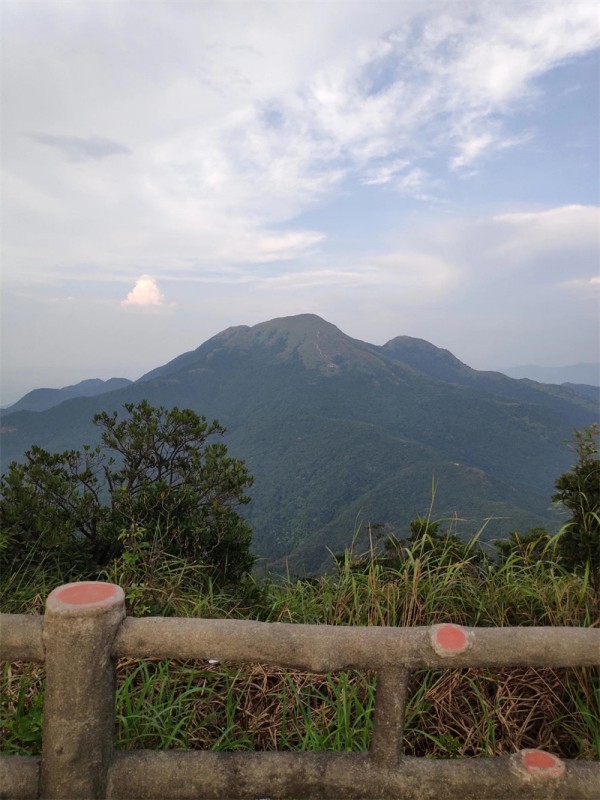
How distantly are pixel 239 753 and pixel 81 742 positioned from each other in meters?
0.47

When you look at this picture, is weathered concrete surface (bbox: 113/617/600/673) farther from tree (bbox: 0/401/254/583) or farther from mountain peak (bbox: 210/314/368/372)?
mountain peak (bbox: 210/314/368/372)

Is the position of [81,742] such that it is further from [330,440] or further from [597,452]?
[330,440]

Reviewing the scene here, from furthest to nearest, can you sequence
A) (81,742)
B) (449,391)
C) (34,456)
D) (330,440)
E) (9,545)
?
Result: 1. (449,391)
2. (330,440)
3. (34,456)
4. (9,545)
5. (81,742)

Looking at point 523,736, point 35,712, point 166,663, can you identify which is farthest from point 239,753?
point 523,736

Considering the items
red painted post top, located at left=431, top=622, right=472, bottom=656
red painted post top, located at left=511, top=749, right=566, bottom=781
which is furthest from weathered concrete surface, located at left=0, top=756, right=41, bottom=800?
red painted post top, located at left=511, top=749, right=566, bottom=781

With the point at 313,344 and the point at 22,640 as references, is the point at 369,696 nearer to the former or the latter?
the point at 22,640

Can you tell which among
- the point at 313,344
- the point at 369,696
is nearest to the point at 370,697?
the point at 369,696

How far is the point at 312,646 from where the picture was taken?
4.87ft

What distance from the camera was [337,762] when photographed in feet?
5.17

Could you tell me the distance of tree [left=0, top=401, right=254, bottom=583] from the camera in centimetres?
444

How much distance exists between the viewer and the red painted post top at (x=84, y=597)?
142 centimetres

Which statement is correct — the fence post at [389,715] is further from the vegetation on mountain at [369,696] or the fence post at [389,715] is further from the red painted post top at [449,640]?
the vegetation on mountain at [369,696]

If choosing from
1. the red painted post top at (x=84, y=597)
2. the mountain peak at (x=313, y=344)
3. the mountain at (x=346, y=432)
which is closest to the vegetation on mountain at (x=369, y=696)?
the red painted post top at (x=84, y=597)

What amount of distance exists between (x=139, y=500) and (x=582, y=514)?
3740 millimetres
